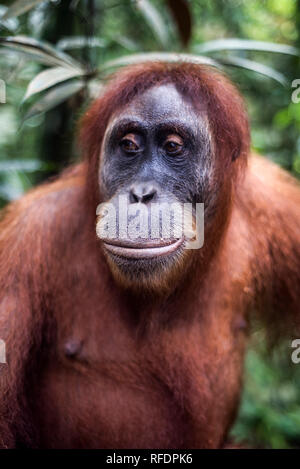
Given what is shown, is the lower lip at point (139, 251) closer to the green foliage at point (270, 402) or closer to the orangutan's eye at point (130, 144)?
the orangutan's eye at point (130, 144)

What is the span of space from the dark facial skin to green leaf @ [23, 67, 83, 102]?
394 millimetres

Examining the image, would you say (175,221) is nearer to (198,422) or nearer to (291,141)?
(198,422)

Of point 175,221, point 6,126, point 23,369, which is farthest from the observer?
point 6,126

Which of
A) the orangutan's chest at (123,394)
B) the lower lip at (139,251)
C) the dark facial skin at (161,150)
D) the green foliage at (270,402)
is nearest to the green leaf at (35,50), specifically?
the dark facial skin at (161,150)

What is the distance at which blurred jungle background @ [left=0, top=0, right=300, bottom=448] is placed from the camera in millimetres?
2859

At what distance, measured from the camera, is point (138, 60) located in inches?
113

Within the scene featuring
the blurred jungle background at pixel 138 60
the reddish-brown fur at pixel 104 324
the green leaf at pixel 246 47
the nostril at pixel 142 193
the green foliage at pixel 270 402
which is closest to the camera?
the nostril at pixel 142 193

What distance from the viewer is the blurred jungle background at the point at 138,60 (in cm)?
286

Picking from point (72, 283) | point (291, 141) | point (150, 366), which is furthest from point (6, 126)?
point (150, 366)

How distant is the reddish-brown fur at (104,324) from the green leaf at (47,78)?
23cm

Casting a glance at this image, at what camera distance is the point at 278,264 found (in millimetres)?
2855

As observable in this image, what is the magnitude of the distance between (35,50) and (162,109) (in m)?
0.86

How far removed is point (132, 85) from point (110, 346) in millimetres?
1189
